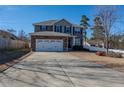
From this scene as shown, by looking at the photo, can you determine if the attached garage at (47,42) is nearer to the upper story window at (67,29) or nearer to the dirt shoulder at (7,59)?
the upper story window at (67,29)

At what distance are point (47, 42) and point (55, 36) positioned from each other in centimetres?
159

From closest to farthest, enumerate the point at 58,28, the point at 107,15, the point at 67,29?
1. the point at 107,15
2. the point at 58,28
3. the point at 67,29

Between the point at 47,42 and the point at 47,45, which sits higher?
the point at 47,42

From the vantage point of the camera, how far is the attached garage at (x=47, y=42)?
37188 millimetres

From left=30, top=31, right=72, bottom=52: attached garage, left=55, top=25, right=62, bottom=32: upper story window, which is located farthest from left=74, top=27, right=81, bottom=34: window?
left=30, top=31, right=72, bottom=52: attached garage

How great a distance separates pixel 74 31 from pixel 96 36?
682 inches

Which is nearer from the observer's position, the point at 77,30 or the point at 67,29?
the point at 67,29

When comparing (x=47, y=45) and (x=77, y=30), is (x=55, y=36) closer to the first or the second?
(x=47, y=45)

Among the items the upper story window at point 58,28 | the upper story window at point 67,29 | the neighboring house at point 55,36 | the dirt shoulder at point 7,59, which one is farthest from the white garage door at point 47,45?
the dirt shoulder at point 7,59

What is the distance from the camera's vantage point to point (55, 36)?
37969 mm

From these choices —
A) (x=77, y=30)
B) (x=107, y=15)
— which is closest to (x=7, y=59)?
(x=107, y=15)

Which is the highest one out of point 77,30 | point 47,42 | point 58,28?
point 58,28
